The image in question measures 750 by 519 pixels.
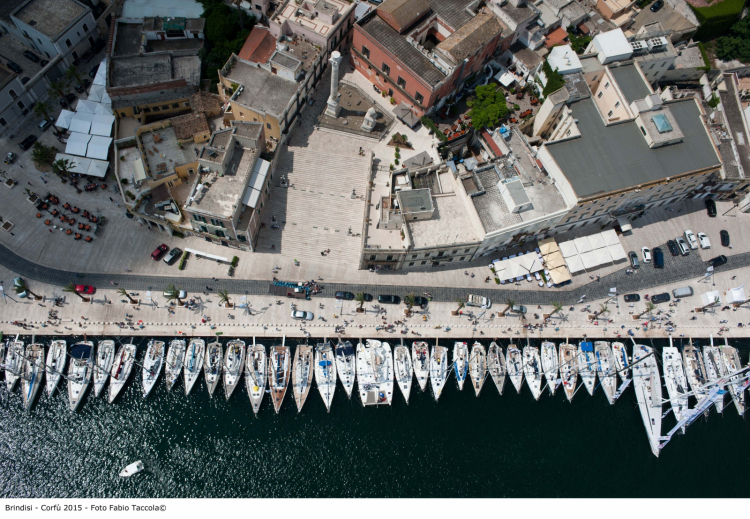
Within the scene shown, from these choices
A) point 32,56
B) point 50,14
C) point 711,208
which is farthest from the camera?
point 711,208

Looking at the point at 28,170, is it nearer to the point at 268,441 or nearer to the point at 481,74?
the point at 268,441

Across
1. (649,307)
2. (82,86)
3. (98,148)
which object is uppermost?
(82,86)

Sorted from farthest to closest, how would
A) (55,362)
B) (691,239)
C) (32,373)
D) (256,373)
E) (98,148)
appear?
(691,239), (98,148), (256,373), (55,362), (32,373)

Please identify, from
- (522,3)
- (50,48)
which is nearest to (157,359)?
(50,48)

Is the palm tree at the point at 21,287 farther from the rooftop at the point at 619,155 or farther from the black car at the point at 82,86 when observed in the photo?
the rooftop at the point at 619,155

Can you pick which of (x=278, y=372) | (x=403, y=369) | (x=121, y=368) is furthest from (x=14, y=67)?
(x=403, y=369)

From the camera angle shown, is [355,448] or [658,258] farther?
[658,258]

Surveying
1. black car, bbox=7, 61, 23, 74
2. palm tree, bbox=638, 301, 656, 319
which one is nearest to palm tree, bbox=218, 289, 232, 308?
black car, bbox=7, 61, 23, 74

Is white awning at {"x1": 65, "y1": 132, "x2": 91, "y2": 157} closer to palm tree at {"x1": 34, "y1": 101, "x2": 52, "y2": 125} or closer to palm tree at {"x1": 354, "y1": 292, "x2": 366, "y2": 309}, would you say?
palm tree at {"x1": 34, "y1": 101, "x2": 52, "y2": 125}

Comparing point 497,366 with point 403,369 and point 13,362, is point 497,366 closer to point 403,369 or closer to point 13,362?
point 403,369
